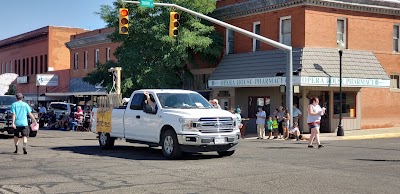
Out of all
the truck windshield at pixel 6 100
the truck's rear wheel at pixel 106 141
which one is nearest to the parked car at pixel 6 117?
the truck windshield at pixel 6 100

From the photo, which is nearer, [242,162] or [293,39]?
[242,162]

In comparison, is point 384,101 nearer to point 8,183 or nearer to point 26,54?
point 8,183

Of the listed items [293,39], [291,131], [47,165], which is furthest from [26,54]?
[47,165]

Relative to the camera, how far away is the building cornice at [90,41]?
45.8 meters

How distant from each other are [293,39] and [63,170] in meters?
19.3

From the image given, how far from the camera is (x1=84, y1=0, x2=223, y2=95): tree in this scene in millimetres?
31281

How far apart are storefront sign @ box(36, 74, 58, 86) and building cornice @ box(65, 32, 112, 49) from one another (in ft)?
13.4

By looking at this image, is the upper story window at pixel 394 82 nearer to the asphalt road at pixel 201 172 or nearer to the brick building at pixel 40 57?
the asphalt road at pixel 201 172

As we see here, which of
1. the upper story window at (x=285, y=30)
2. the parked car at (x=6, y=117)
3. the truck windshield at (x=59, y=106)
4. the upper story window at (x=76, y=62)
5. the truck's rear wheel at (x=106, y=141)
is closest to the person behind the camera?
the truck's rear wheel at (x=106, y=141)

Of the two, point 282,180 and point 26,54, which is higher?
point 26,54

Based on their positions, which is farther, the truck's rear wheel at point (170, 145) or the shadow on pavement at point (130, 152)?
the shadow on pavement at point (130, 152)

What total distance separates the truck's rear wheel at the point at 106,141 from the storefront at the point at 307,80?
1036 centimetres

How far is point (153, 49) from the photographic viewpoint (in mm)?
32375

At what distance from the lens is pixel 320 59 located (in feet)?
90.7
